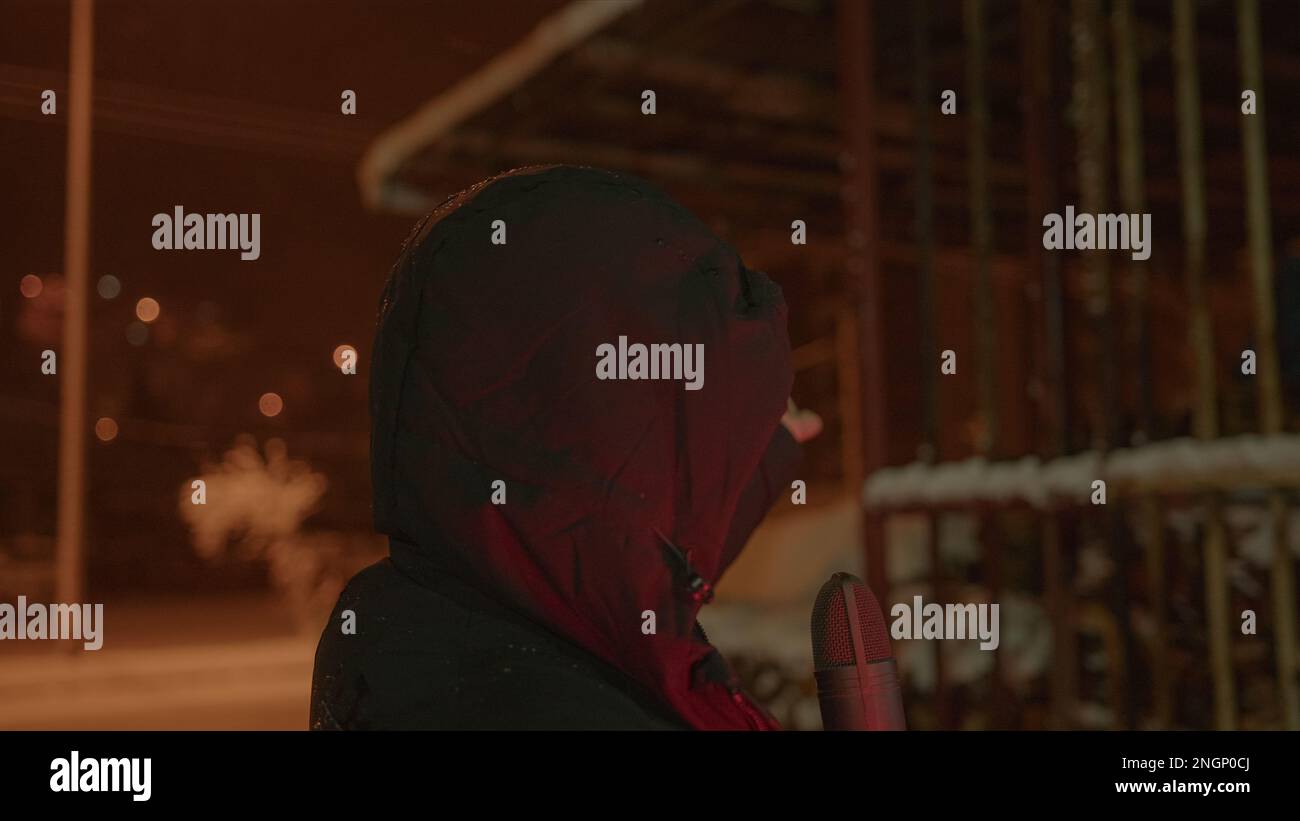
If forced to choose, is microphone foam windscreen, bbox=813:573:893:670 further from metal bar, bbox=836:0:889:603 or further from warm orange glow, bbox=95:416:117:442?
warm orange glow, bbox=95:416:117:442

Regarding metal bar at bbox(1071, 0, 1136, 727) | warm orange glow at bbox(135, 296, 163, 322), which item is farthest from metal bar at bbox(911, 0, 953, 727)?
warm orange glow at bbox(135, 296, 163, 322)

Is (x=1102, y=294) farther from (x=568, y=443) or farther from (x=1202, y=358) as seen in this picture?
(x=568, y=443)

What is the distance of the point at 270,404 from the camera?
66.1ft

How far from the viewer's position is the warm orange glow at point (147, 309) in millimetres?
18000

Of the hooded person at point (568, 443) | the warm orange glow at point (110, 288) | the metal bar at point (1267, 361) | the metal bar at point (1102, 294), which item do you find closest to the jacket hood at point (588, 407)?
the hooded person at point (568, 443)

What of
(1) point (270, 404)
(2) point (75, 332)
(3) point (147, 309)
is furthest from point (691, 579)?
(1) point (270, 404)

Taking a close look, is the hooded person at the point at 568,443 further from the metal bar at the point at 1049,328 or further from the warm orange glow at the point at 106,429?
the warm orange glow at the point at 106,429

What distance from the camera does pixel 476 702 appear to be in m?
1.02

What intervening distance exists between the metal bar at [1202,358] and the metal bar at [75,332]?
28.0 ft

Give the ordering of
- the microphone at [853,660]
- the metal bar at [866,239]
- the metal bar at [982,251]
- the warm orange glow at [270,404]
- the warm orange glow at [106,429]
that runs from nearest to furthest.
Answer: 1. the microphone at [853,660]
2. the metal bar at [982,251]
3. the metal bar at [866,239]
4. the warm orange glow at [106,429]
5. the warm orange glow at [270,404]

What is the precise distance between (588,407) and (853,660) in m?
0.32
